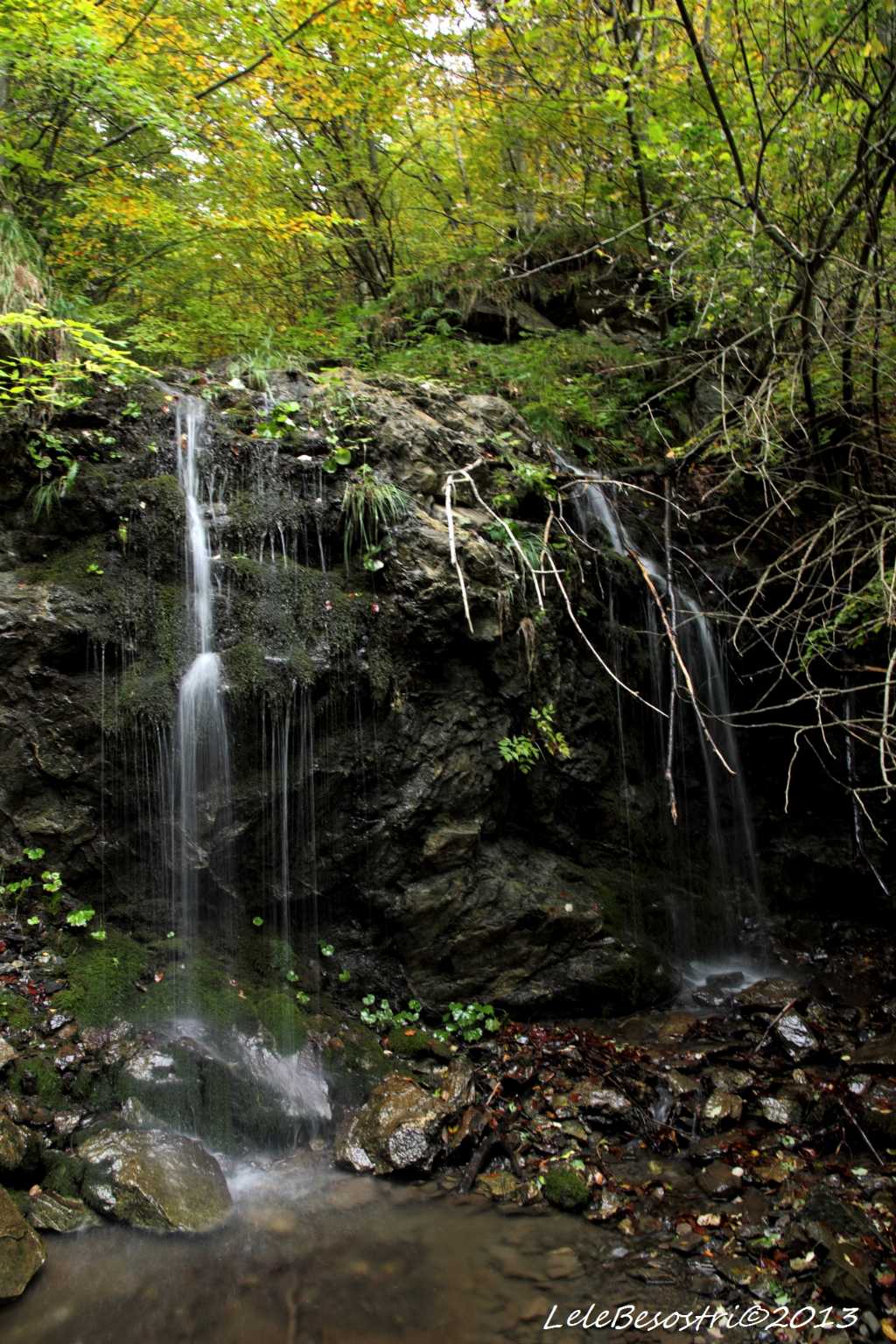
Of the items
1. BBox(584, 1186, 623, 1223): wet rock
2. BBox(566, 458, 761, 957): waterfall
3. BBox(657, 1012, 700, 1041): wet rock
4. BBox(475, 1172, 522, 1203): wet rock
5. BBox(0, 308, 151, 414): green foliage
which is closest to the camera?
BBox(584, 1186, 623, 1223): wet rock

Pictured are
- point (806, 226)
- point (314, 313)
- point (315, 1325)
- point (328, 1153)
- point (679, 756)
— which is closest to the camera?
point (315, 1325)

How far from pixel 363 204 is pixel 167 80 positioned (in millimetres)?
3778

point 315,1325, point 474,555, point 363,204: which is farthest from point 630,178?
point 315,1325

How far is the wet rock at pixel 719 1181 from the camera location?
4.11 m

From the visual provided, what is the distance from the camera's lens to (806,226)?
5836 mm

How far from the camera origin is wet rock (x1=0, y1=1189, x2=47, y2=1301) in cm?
312

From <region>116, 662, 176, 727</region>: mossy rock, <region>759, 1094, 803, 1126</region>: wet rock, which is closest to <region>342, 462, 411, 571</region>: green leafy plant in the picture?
<region>116, 662, 176, 727</region>: mossy rock

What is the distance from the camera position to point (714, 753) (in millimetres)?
7387

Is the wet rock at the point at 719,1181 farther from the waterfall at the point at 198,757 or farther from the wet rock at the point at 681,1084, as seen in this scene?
the waterfall at the point at 198,757

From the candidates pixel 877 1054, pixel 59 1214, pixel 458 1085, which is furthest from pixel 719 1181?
pixel 59 1214

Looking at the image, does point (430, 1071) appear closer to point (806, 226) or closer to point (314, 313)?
point (806, 226)

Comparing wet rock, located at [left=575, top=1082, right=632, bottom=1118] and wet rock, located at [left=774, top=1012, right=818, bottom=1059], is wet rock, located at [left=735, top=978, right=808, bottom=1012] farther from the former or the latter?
wet rock, located at [left=575, top=1082, right=632, bottom=1118]

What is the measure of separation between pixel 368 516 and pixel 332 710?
1.46 meters

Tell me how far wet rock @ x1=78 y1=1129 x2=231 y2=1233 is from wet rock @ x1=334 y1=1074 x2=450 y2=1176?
0.71m
